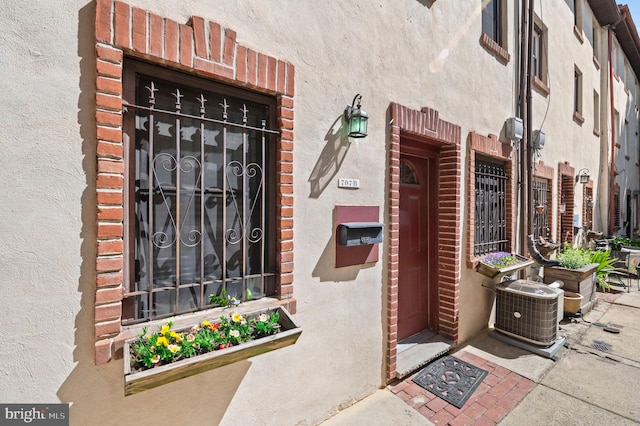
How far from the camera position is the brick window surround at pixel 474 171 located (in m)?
3.85

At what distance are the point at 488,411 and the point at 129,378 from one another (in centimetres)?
294

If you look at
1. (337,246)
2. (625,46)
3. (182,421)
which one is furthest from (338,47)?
(625,46)

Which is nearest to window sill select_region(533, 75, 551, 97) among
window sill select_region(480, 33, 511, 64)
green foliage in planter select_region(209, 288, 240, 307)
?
window sill select_region(480, 33, 511, 64)

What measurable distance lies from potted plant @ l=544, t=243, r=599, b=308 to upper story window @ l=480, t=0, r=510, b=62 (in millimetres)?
3613

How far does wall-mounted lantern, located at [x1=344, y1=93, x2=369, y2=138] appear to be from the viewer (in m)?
2.47

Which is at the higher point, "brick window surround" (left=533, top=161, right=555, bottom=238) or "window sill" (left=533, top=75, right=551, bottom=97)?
"window sill" (left=533, top=75, right=551, bottom=97)

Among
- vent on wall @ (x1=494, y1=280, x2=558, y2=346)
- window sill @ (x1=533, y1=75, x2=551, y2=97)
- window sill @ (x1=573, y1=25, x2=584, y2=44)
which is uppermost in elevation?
window sill @ (x1=573, y1=25, x2=584, y2=44)

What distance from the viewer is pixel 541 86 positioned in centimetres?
550

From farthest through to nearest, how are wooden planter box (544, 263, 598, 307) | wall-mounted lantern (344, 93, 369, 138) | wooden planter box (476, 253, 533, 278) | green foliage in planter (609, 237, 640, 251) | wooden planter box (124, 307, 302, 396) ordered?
green foliage in planter (609, 237, 640, 251), wooden planter box (544, 263, 598, 307), wooden planter box (476, 253, 533, 278), wall-mounted lantern (344, 93, 369, 138), wooden planter box (124, 307, 302, 396)

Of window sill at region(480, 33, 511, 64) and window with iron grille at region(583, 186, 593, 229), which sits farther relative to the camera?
window with iron grille at region(583, 186, 593, 229)

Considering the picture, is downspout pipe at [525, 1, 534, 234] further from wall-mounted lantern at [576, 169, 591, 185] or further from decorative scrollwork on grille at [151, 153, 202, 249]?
decorative scrollwork on grille at [151, 153, 202, 249]

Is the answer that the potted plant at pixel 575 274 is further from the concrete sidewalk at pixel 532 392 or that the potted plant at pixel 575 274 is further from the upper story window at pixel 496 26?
the upper story window at pixel 496 26

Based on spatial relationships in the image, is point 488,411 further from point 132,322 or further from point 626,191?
point 626,191

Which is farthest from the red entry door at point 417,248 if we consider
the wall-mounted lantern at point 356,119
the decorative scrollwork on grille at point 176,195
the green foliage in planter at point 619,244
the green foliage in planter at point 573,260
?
the green foliage in planter at point 619,244
